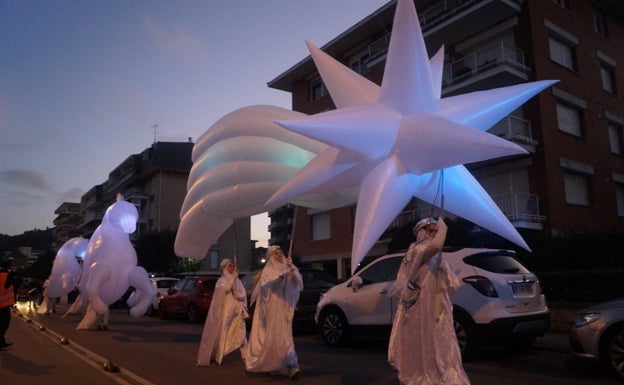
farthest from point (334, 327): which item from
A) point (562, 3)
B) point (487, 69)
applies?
point (562, 3)

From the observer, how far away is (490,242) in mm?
19062

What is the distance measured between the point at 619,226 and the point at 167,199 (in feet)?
124

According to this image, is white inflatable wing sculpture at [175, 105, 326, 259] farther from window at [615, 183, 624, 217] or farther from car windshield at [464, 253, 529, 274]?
window at [615, 183, 624, 217]

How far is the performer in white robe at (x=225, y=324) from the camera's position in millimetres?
8250

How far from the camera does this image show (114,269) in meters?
13.2

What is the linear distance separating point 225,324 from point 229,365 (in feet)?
2.19

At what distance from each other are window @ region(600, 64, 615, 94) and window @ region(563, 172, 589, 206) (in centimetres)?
487

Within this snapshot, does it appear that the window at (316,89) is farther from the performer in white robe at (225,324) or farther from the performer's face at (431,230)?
the performer's face at (431,230)

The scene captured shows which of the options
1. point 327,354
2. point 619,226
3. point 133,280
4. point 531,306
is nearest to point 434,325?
point 531,306

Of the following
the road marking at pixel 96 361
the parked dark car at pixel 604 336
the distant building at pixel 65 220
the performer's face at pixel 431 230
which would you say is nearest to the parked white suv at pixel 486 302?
the parked dark car at pixel 604 336

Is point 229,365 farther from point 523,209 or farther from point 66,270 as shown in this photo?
point 523,209

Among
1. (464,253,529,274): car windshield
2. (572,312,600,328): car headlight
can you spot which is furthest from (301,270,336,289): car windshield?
(572,312,600,328): car headlight

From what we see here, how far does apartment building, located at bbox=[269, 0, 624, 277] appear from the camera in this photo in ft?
61.7

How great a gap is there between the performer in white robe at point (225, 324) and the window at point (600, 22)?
22.0 m
